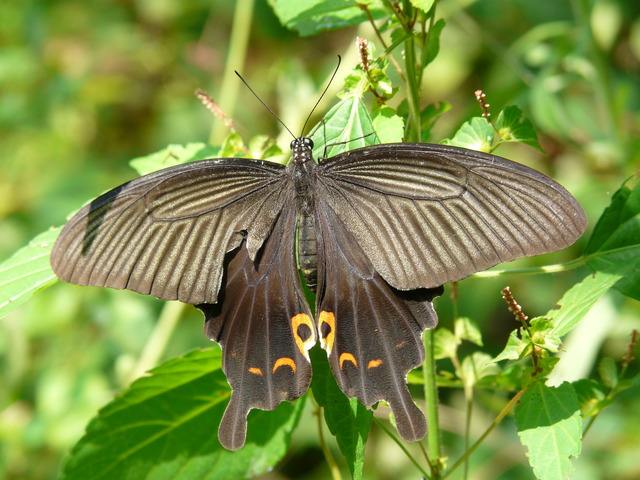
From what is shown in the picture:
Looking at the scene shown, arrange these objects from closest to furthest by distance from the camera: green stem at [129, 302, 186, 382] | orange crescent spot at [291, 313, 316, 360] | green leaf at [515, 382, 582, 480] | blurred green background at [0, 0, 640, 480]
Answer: green leaf at [515, 382, 582, 480]
orange crescent spot at [291, 313, 316, 360]
green stem at [129, 302, 186, 382]
blurred green background at [0, 0, 640, 480]

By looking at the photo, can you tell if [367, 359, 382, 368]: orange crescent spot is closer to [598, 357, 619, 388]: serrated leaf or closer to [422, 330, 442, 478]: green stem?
Result: [422, 330, 442, 478]: green stem

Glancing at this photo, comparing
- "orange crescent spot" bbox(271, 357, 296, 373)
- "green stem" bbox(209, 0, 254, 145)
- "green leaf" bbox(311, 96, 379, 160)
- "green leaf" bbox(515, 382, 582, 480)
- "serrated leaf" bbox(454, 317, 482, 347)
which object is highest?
"green stem" bbox(209, 0, 254, 145)

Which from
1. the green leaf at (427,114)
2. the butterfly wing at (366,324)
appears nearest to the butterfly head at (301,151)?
the butterfly wing at (366,324)

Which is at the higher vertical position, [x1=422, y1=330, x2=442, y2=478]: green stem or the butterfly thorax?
the butterfly thorax

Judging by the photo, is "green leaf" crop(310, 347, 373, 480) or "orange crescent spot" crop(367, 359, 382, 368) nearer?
"green leaf" crop(310, 347, 373, 480)

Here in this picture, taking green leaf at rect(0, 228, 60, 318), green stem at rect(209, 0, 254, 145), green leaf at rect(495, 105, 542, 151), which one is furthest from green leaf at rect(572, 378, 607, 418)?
green stem at rect(209, 0, 254, 145)

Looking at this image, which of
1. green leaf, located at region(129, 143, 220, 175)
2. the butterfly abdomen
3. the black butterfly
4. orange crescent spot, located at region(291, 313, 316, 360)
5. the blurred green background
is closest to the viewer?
the black butterfly

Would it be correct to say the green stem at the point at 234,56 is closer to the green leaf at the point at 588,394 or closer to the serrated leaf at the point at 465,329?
the serrated leaf at the point at 465,329
